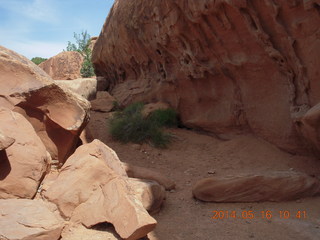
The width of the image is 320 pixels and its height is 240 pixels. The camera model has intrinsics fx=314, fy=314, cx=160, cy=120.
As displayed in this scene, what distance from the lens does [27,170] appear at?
315 centimetres

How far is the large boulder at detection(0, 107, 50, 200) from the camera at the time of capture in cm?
299

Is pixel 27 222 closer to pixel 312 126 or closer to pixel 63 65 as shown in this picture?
pixel 312 126

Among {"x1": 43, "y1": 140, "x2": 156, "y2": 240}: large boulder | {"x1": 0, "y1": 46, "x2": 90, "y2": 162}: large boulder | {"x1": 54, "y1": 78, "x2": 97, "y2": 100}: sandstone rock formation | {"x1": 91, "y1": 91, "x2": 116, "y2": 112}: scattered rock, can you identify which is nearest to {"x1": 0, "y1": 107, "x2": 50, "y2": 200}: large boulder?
{"x1": 43, "y1": 140, "x2": 156, "y2": 240}: large boulder

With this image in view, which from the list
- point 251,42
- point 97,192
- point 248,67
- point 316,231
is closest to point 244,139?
point 248,67

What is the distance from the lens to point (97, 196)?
301 cm

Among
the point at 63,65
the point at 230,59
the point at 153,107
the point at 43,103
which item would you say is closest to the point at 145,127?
the point at 153,107

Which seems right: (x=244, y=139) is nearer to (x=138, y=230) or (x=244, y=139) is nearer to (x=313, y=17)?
(x=313, y=17)

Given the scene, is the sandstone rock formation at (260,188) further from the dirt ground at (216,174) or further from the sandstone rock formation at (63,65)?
the sandstone rock formation at (63,65)

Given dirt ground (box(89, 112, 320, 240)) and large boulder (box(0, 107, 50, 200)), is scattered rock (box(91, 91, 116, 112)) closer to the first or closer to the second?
dirt ground (box(89, 112, 320, 240))

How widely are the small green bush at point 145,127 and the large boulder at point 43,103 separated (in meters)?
2.22

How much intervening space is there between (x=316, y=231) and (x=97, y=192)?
2100 mm

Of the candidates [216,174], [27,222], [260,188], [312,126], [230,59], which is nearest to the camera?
[27,222]

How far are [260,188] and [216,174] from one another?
47.9 inches

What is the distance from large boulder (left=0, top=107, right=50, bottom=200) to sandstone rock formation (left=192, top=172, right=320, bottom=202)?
6.32ft
